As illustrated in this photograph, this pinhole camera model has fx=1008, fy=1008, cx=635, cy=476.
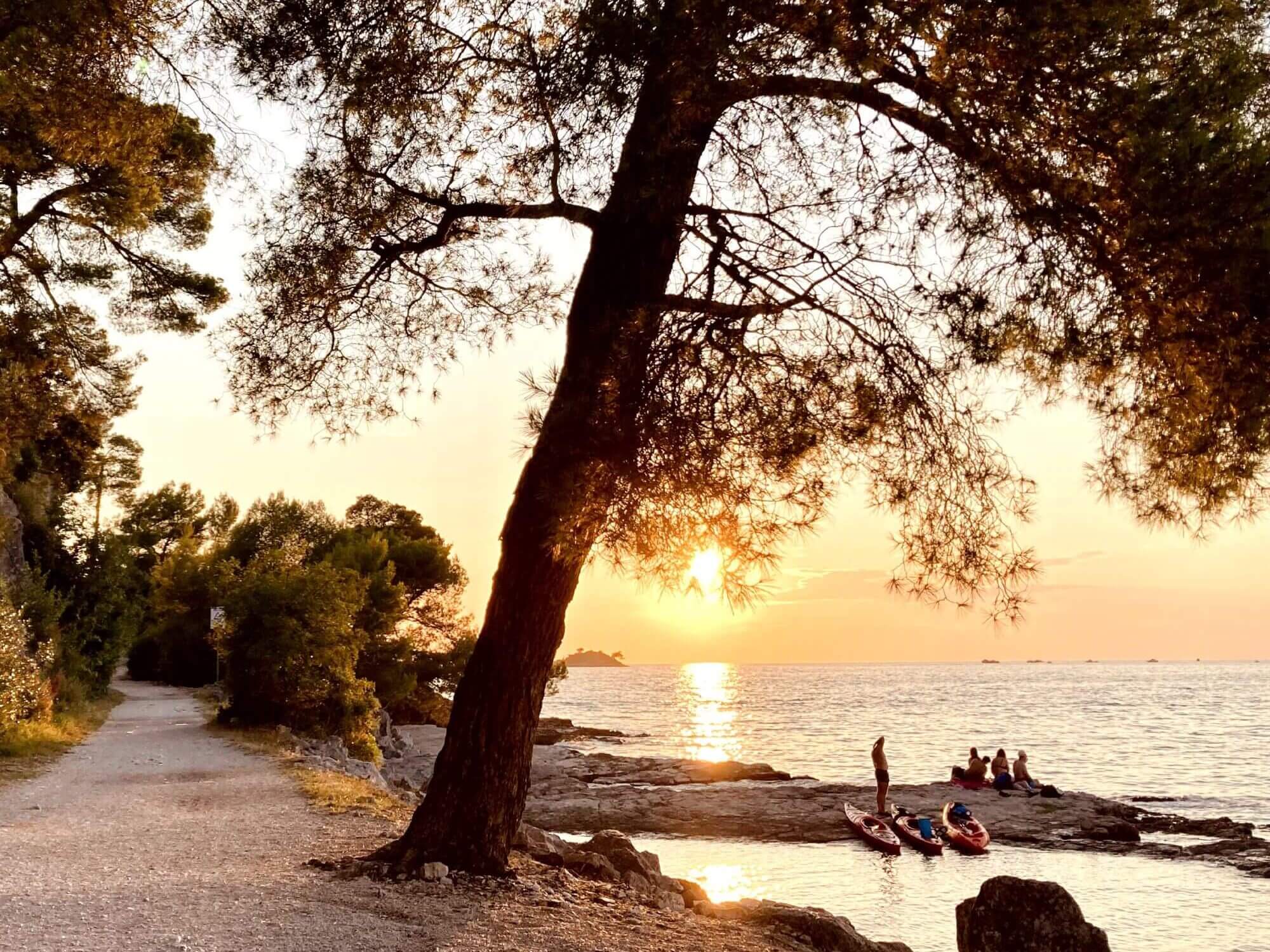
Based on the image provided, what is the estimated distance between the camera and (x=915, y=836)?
2100 cm

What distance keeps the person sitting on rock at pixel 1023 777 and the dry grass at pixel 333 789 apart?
738 inches

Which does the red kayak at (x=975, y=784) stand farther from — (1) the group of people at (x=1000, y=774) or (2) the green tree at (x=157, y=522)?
(2) the green tree at (x=157, y=522)

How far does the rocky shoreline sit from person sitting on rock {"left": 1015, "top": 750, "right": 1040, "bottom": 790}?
860 millimetres

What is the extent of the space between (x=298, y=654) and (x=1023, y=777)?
1892cm

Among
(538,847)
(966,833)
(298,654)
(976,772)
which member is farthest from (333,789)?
(976,772)

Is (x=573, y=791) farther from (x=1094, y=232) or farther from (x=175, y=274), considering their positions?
(x=1094, y=232)

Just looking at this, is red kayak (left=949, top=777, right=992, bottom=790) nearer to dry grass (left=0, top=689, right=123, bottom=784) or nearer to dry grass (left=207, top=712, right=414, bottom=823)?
dry grass (left=207, top=712, right=414, bottom=823)

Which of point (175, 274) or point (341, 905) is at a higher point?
point (175, 274)

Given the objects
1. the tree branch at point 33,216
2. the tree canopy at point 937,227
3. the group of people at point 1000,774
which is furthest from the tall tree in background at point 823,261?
the group of people at point 1000,774

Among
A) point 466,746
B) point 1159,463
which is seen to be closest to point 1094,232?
point 1159,463

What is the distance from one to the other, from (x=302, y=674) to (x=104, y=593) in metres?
14.1

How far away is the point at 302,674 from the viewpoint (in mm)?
20266

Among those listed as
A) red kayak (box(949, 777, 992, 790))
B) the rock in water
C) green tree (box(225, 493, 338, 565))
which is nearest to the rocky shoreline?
red kayak (box(949, 777, 992, 790))

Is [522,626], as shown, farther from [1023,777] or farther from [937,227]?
[1023,777]
